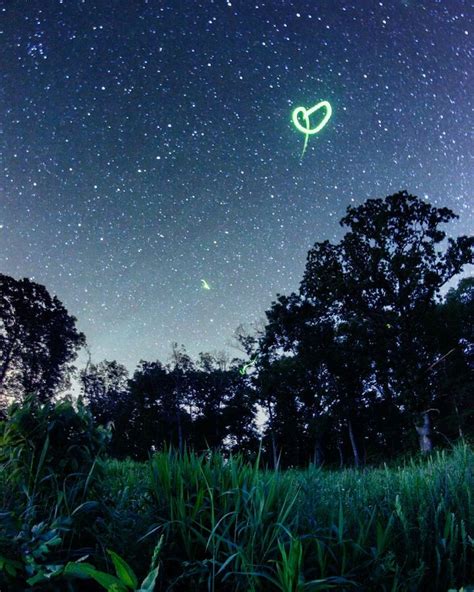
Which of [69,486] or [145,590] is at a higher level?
[69,486]

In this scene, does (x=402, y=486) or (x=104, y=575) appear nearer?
(x=104, y=575)

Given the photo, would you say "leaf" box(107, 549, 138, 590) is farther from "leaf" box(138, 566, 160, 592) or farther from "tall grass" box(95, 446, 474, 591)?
"tall grass" box(95, 446, 474, 591)

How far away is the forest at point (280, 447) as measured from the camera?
2.15 metres

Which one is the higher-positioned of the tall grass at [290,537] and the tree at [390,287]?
the tree at [390,287]

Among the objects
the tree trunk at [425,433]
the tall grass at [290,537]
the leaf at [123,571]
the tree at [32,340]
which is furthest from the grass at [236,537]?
the tree at [32,340]

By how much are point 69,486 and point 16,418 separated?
2.01ft

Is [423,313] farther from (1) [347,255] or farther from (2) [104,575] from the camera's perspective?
(2) [104,575]

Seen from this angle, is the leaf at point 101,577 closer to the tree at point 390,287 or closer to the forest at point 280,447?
the forest at point 280,447

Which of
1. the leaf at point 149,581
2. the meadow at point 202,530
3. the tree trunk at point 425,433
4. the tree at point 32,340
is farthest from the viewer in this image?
the tree at point 32,340

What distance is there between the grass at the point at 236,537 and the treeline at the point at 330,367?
290 cm

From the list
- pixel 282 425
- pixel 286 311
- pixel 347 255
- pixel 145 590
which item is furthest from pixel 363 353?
pixel 145 590

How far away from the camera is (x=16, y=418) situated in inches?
103

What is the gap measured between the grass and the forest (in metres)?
0.02

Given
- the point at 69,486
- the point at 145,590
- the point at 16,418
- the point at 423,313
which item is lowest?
the point at 145,590
